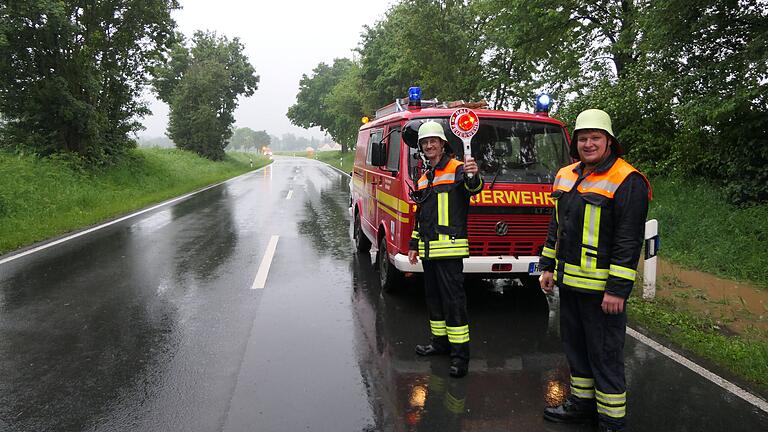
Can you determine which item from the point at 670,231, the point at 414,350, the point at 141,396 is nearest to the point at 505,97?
the point at 670,231

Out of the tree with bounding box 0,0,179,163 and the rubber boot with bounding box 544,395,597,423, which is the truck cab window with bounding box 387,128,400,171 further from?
the tree with bounding box 0,0,179,163

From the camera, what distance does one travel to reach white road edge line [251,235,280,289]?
6.60m

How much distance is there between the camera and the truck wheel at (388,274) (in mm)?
6025

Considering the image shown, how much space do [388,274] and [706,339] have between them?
3.30 meters

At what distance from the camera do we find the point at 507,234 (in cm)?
528

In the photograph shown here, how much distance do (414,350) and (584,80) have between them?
12.9 m

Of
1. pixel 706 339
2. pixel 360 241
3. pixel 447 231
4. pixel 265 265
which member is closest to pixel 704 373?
pixel 706 339

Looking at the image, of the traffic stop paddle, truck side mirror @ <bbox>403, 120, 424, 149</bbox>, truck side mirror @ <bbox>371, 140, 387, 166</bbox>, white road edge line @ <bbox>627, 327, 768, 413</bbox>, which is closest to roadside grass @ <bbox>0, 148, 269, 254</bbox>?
truck side mirror @ <bbox>371, 140, 387, 166</bbox>

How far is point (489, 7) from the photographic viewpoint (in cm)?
1612

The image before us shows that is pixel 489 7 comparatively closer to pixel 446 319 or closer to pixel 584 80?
pixel 584 80

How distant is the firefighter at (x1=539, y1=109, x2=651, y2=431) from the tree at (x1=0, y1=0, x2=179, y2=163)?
52.9 ft

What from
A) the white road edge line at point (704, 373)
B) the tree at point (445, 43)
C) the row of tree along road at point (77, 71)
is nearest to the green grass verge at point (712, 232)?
the white road edge line at point (704, 373)

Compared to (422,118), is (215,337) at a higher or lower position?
lower

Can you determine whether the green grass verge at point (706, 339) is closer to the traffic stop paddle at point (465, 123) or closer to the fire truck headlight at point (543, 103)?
the fire truck headlight at point (543, 103)
